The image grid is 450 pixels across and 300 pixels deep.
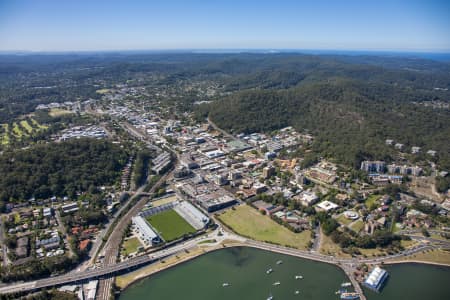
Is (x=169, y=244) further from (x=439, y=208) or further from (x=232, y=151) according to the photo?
(x=439, y=208)

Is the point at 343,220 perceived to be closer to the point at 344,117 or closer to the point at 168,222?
the point at 168,222

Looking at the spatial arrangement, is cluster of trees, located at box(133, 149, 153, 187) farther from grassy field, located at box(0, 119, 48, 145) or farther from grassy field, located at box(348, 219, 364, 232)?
grassy field, located at box(0, 119, 48, 145)

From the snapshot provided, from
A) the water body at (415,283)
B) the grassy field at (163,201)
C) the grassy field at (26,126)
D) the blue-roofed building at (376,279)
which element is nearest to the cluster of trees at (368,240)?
the water body at (415,283)

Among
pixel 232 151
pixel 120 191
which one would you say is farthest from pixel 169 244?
pixel 232 151

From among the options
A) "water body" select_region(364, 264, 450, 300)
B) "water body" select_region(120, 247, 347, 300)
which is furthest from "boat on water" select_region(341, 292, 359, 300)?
"water body" select_region(364, 264, 450, 300)

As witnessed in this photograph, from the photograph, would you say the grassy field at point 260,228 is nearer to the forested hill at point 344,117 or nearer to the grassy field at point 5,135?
the forested hill at point 344,117

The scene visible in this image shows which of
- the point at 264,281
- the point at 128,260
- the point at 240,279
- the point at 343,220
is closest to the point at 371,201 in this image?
the point at 343,220
